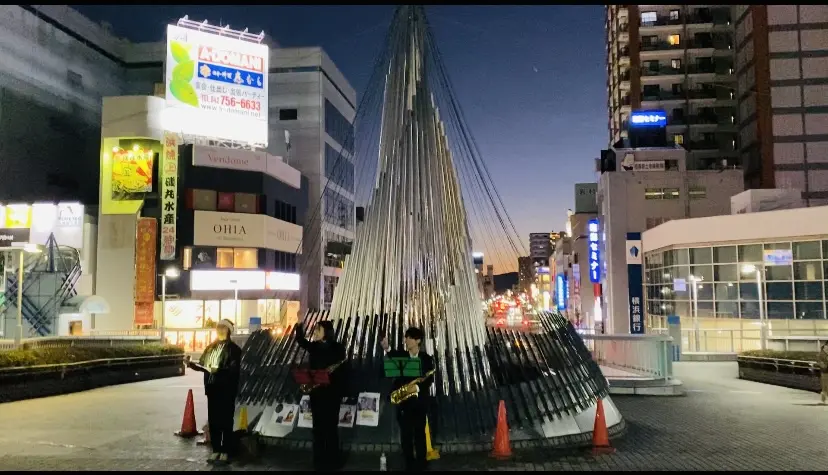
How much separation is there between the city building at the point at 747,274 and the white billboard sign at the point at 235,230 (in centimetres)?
2749

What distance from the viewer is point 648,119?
63344mm

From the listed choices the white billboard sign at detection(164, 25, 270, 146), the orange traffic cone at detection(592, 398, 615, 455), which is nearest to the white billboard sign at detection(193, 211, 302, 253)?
the white billboard sign at detection(164, 25, 270, 146)

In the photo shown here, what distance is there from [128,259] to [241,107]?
14092 mm

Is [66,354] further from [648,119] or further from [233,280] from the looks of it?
[648,119]

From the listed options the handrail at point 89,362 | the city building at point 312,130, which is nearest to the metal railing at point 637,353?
the handrail at point 89,362

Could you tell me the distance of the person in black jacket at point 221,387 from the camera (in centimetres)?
905

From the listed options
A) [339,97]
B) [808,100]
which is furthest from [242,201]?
[808,100]

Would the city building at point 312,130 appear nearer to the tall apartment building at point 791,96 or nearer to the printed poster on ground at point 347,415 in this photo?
the tall apartment building at point 791,96

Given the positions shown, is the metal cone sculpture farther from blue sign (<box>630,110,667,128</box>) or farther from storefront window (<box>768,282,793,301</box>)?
blue sign (<box>630,110,667,128</box>)

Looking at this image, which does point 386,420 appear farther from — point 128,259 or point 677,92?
point 677,92

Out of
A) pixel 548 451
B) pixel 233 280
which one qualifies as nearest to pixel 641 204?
pixel 233 280

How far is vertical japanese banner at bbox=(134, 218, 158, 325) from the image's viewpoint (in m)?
46.9

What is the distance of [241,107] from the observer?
175 ft

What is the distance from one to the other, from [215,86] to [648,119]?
122 ft
